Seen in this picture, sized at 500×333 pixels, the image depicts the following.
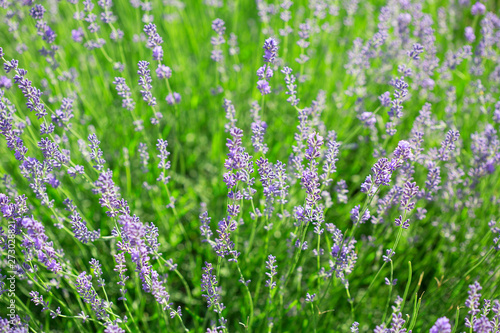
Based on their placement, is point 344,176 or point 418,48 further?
point 344,176

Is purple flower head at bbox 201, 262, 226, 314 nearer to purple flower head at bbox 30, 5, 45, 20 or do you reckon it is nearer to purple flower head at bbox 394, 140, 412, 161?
purple flower head at bbox 394, 140, 412, 161

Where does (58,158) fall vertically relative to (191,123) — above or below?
below

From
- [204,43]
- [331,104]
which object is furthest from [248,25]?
[331,104]

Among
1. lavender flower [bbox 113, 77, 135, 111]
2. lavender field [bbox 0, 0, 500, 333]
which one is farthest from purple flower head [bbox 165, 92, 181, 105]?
lavender flower [bbox 113, 77, 135, 111]

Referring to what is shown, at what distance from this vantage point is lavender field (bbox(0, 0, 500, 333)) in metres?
1.87

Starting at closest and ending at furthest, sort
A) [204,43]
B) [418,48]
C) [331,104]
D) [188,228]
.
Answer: [418,48] < [188,228] < [331,104] < [204,43]

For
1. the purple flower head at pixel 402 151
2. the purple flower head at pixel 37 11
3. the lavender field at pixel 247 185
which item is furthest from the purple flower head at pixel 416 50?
the purple flower head at pixel 37 11

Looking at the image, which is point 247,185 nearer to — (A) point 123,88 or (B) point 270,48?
(B) point 270,48

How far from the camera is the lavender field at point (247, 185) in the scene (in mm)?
1866

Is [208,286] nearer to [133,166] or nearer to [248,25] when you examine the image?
[133,166]

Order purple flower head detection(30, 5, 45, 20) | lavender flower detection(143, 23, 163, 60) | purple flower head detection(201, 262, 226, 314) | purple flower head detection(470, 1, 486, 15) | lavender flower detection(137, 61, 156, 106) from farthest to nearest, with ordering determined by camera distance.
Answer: purple flower head detection(470, 1, 486, 15) → purple flower head detection(30, 5, 45, 20) → lavender flower detection(143, 23, 163, 60) → lavender flower detection(137, 61, 156, 106) → purple flower head detection(201, 262, 226, 314)

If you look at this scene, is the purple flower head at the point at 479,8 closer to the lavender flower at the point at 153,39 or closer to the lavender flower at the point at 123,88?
the lavender flower at the point at 153,39

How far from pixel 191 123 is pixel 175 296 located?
1612 mm

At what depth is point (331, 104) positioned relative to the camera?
3549mm
